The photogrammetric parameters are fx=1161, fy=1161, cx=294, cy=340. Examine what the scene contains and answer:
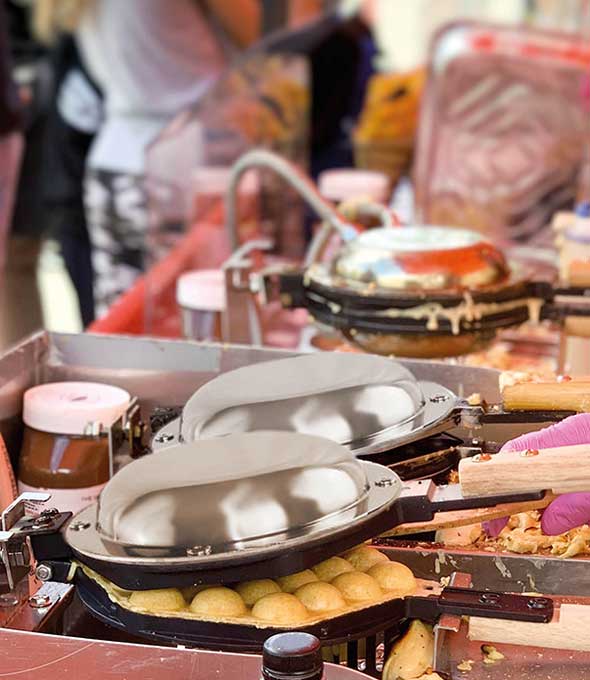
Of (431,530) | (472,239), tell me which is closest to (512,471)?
(431,530)

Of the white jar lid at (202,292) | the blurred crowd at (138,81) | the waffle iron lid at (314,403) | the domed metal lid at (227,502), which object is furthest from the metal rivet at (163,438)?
the blurred crowd at (138,81)

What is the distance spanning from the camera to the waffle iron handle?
80 cm

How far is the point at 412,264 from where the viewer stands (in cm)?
134

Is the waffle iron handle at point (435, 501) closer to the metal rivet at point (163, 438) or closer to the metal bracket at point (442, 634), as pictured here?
the metal bracket at point (442, 634)

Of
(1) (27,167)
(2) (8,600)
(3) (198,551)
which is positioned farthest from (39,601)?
(1) (27,167)

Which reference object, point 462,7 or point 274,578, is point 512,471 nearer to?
point 274,578

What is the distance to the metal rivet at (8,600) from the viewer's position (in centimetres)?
79

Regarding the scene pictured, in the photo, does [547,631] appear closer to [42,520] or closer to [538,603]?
[538,603]

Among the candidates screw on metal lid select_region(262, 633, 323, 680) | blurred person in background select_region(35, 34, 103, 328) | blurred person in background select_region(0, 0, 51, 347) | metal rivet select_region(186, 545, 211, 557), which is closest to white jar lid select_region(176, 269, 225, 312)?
metal rivet select_region(186, 545, 211, 557)

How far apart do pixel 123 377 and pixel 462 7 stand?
2880mm

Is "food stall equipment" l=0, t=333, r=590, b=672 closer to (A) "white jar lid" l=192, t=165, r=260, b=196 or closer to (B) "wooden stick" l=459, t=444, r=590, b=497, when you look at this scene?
(B) "wooden stick" l=459, t=444, r=590, b=497

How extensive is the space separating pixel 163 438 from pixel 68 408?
0.18 meters

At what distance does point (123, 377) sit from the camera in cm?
123

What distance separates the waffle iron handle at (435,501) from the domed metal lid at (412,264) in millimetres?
509
